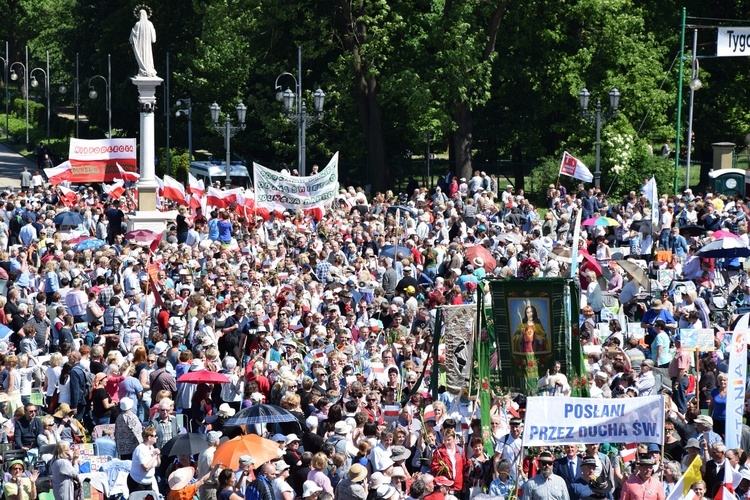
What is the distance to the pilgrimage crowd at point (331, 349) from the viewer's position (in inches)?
590

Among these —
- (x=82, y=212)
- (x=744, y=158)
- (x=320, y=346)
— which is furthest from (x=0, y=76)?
(x=320, y=346)

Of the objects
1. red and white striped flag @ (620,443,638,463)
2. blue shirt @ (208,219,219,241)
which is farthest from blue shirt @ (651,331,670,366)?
blue shirt @ (208,219,219,241)

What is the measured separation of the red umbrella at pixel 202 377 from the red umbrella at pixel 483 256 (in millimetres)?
8670

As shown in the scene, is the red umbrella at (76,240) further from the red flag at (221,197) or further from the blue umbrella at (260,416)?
the blue umbrella at (260,416)

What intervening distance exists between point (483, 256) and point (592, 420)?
40.3 ft

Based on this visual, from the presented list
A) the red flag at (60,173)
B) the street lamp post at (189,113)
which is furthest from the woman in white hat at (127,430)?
the street lamp post at (189,113)

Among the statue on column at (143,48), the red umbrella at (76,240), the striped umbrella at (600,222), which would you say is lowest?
the red umbrella at (76,240)

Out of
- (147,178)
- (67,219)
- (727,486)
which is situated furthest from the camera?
(147,178)

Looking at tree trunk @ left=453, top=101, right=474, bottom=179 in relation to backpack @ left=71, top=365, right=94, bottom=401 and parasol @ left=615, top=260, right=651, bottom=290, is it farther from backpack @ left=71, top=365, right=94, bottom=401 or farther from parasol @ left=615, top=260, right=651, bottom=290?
backpack @ left=71, top=365, right=94, bottom=401

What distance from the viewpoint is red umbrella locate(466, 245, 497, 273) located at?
85.8ft

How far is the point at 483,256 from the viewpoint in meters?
26.4

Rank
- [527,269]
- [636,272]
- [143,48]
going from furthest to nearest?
[143,48]
[636,272]
[527,269]

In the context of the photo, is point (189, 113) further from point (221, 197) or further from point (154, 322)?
point (154, 322)

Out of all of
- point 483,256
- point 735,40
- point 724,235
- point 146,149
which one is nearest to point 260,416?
point 483,256
